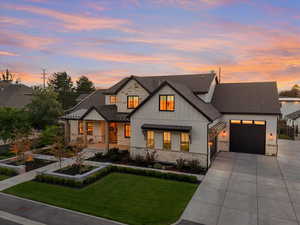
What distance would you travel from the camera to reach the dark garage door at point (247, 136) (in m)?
17.5

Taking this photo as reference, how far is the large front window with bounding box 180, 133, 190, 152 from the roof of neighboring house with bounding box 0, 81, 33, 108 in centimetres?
3342

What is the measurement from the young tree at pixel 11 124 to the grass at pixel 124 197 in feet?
30.5

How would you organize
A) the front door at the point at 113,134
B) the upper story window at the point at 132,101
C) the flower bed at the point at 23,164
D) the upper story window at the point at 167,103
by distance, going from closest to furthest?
the flower bed at the point at 23,164 → the upper story window at the point at 167,103 → the upper story window at the point at 132,101 → the front door at the point at 113,134

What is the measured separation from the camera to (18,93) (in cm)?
3756

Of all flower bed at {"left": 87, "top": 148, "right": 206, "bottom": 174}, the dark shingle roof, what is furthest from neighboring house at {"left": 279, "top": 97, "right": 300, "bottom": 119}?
the dark shingle roof

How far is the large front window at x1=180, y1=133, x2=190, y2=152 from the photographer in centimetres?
1409

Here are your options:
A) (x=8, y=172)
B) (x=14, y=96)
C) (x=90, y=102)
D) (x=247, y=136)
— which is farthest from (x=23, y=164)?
(x=14, y=96)

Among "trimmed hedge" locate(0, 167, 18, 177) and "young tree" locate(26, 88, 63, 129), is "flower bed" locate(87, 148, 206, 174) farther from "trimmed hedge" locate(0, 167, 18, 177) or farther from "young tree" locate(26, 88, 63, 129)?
"young tree" locate(26, 88, 63, 129)

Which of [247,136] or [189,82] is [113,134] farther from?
[247,136]

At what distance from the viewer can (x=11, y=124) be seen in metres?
18.0

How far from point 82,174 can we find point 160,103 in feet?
26.0

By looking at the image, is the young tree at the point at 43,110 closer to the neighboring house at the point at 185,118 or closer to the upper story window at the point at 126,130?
the neighboring house at the point at 185,118

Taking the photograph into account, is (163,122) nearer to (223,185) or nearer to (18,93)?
(223,185)

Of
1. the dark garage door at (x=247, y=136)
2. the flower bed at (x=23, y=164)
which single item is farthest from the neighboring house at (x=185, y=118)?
the flower bed at (x=23, y=164)
